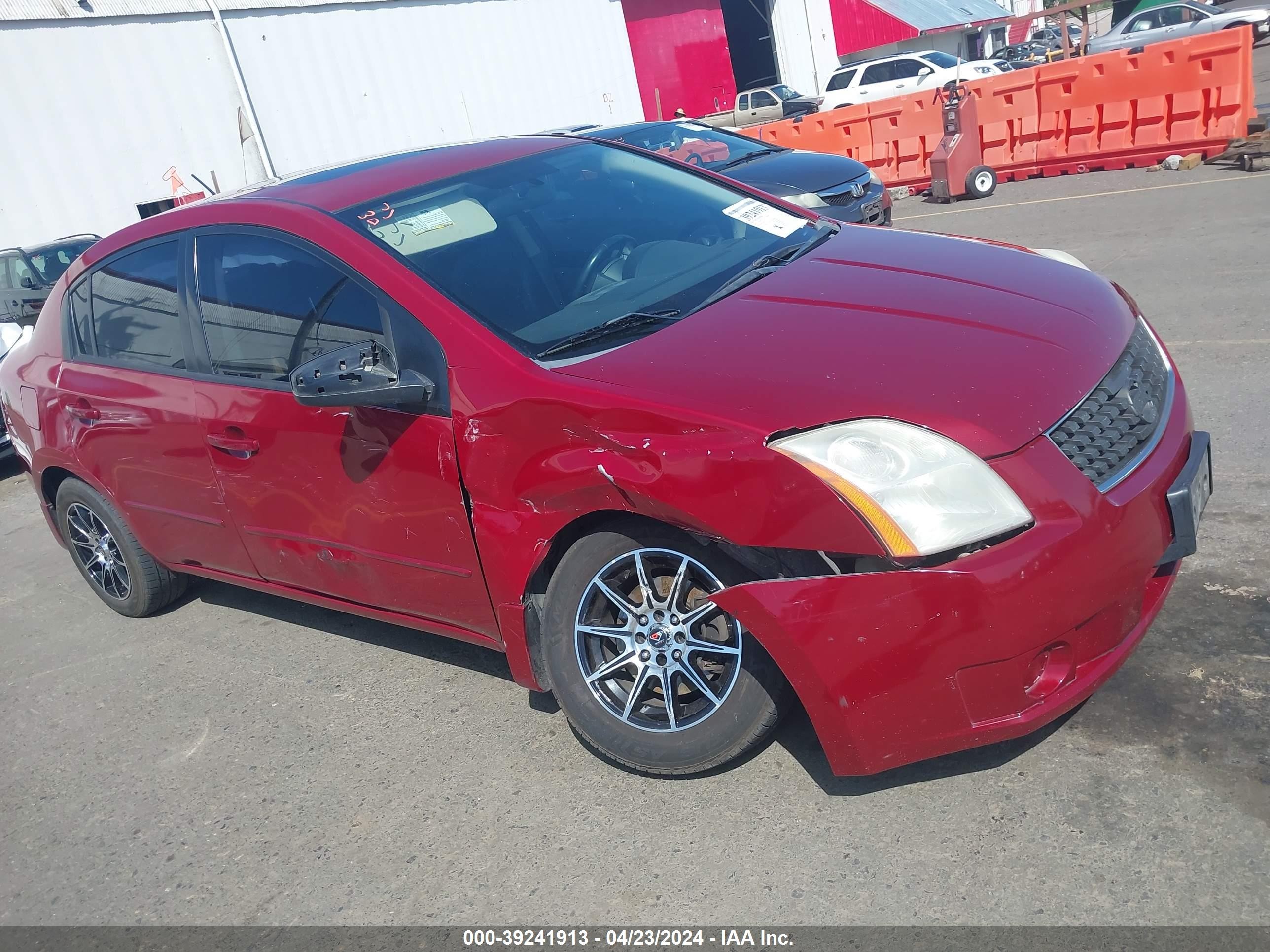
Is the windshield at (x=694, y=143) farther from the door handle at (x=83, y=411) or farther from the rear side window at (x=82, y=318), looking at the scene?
the door handle at (x=83, y=411)

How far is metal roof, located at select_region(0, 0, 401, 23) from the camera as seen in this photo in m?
19.3

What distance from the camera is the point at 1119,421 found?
274 centimetres

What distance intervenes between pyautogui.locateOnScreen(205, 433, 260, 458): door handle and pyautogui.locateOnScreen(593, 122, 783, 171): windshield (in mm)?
7048

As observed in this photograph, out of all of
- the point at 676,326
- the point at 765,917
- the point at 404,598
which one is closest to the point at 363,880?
the point at 404,598

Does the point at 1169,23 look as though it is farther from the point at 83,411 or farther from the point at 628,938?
the point at 628,938

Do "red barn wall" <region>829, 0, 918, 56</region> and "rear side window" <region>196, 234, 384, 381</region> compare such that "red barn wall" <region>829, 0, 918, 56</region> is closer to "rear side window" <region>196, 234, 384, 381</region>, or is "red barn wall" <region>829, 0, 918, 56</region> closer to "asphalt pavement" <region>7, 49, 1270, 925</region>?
"asphalt pavement" <region>7, 49, 1270, 925</region>

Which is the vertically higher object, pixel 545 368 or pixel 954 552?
pixel 545 368

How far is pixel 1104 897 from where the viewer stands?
2.34 meters

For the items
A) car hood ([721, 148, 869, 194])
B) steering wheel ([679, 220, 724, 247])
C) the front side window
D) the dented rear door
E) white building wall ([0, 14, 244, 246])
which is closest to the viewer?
the dented rear door

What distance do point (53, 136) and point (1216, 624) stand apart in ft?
71.7

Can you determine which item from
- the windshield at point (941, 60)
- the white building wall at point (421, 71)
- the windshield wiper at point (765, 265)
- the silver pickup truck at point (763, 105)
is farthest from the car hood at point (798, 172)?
the silver pickup truck at point (763, 105)

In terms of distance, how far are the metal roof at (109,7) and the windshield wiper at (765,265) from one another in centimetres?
2036

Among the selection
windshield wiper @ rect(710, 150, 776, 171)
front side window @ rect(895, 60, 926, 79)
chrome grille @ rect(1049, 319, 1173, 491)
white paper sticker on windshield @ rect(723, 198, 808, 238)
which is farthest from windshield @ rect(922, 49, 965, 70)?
chrome grille @ rect(1049, 319, 1173, 491)

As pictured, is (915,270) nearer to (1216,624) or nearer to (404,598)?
(1216,624)
